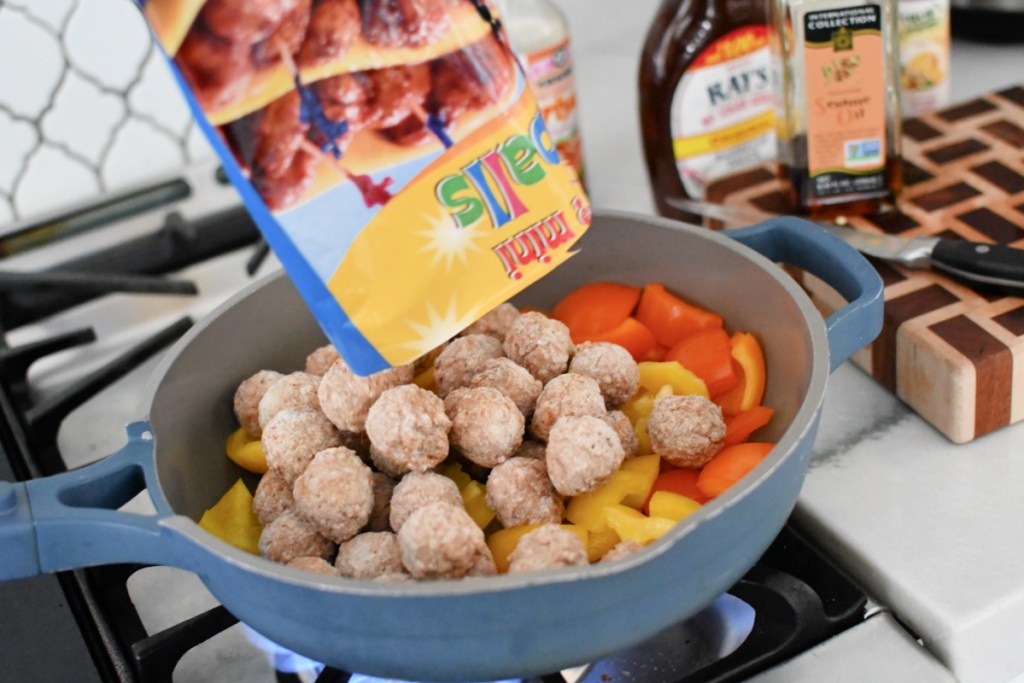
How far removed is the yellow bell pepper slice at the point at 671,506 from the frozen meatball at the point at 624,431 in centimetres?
5

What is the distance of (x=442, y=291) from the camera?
0.66 metres

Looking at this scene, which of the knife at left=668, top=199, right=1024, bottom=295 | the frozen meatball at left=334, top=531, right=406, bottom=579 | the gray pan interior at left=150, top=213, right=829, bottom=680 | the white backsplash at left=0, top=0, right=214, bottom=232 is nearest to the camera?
the gray pan interior at left=150, top=213, right=829, bottom=680

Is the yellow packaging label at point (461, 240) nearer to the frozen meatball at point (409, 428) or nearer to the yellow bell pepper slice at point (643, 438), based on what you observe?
the frozen meatball at point (409, 428)

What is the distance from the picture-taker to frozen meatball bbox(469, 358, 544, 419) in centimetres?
76

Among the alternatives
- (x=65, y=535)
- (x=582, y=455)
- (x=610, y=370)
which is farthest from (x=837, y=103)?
(x=65, y=535)

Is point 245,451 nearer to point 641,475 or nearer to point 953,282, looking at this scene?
point 641,475

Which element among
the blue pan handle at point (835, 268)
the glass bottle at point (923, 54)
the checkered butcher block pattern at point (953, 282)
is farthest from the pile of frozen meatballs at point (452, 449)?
the glass bottle at point (923, 54)

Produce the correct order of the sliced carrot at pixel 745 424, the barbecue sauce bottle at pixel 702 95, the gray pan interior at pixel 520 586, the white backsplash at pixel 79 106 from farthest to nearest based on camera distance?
the white backsplash at pixel 79 106, the barbecue sauce bottle at pixel 702 95, the sliced carrot at pixel 745 424, the gray pan interior at pixel 520 586

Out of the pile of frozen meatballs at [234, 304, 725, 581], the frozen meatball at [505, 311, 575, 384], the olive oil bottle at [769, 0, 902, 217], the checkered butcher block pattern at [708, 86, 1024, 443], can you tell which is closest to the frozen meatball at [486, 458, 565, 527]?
the pile of frozen meatballs at [234, 304, 725, 581]

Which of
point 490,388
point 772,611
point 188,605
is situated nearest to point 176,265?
point 188,605

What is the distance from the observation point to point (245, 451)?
0.81m

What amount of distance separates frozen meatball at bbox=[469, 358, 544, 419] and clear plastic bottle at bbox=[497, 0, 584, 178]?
455 mm

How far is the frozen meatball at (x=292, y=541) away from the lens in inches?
27.1

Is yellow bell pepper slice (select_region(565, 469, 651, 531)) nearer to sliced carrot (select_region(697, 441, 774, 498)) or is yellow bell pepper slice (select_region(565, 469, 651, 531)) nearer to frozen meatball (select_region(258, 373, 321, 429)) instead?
sliced carrot (select_region(697, 441, 774, 498))
